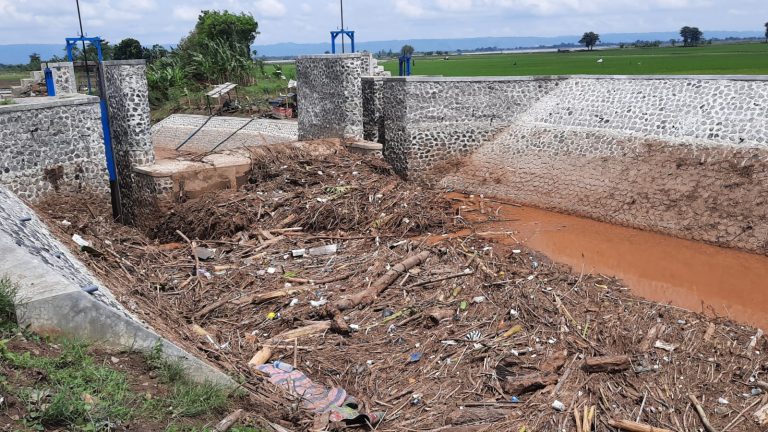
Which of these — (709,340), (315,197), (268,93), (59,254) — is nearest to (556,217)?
(315,197)

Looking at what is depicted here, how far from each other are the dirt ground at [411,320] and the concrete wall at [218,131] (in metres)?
10.8

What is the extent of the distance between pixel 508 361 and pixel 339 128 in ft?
36.4

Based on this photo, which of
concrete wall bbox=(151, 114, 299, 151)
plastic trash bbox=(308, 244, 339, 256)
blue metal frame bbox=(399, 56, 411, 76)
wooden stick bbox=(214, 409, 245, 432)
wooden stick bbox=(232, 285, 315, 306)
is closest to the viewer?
wooden stick bbox=(214, 409, 245, 432)

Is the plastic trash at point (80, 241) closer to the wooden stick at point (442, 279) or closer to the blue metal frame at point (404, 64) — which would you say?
the wooden stick at point (442, 279)

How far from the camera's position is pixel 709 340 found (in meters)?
8.28

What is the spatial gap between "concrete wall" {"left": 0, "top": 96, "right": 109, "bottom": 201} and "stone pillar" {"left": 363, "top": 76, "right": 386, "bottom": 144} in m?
7.44

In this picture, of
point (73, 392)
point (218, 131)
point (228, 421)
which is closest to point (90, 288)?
point (73, 392)

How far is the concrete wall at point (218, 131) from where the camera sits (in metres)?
24.3

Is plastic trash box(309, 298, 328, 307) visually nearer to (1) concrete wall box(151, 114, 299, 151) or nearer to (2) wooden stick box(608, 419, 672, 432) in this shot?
(2) wooden stick box(608, 419, 672, 432)

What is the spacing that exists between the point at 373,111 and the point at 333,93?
1415 millimetres

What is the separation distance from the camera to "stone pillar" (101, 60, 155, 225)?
1352 centimetres

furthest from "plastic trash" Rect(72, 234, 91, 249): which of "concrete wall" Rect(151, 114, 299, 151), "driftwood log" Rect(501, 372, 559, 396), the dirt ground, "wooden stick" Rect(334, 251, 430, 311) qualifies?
"concrete wall" Rect(151, 114, 299, 151)

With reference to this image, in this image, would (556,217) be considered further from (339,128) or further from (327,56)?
(327,56)

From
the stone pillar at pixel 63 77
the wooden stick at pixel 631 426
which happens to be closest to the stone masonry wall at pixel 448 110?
the stone pillar at pixel 63 77
